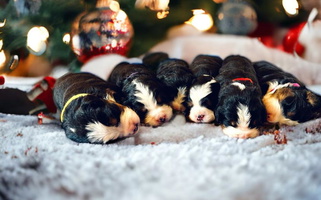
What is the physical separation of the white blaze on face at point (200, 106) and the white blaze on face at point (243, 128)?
228 millimetres

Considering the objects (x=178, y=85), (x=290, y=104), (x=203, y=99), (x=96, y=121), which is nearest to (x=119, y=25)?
(x=178, y=85)

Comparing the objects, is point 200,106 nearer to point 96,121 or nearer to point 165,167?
point 96,121

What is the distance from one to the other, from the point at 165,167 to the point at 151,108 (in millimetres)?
711

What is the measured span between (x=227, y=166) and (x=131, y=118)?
2.01 ft

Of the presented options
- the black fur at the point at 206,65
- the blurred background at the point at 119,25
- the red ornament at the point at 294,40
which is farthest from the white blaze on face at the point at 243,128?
the red ornament at the point at 294,40

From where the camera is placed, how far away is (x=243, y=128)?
1.54 m

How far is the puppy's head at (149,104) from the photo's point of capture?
→ 1.80 metres

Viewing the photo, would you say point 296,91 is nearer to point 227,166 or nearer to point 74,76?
point 227,166

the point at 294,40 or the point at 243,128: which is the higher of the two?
the point at 294,40

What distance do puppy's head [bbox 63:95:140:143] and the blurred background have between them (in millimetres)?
725

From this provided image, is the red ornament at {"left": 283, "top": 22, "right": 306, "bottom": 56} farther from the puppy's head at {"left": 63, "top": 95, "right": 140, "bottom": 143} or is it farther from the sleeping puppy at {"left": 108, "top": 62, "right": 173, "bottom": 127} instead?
the puppy's head at {"left": 63, "top": 95, "right": 140, "bottom": 143}

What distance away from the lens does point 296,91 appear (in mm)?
1744

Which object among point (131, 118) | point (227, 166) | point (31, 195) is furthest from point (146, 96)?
point (31, 195)

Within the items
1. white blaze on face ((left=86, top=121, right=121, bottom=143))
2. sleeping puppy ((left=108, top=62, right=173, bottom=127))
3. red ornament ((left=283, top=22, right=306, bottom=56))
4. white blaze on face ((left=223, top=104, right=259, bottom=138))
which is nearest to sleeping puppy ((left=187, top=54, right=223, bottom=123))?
sleeping puppy ((left=108, top=62, right=173, bottom=127))
